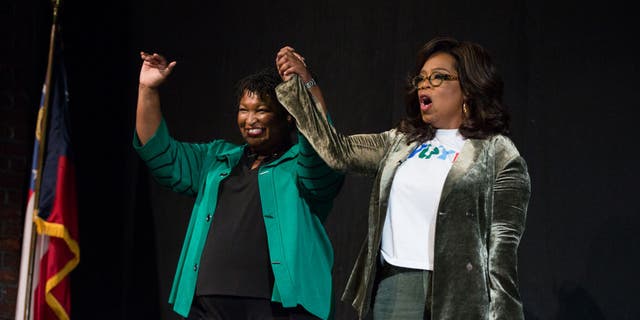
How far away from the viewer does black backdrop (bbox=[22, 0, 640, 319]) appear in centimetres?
277

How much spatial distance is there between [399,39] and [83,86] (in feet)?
5.42

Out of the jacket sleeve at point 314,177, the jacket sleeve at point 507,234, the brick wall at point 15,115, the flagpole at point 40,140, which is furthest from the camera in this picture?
the brick wall at point 15,115

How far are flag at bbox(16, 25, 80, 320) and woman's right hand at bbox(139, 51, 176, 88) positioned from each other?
3.61 feet

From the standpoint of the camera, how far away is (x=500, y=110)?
2.14 m

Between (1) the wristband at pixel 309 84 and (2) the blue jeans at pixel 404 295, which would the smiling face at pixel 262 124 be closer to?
(1) the wristband at pixel 309 84

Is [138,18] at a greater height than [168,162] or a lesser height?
greater

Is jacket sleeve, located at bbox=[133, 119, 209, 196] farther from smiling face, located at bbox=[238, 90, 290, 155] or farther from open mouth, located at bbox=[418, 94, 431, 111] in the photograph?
open mouth, located at bbox=[418, 94, 431, 111]

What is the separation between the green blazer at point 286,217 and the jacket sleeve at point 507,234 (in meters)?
0.59

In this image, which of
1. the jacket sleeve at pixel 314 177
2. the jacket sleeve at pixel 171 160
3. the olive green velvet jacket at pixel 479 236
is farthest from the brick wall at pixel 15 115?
the olive green velvet jacket at pixel 479 236

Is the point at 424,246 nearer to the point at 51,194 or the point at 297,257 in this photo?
the point at 297,257

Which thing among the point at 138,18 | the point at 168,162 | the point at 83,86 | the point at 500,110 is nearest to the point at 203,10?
the point at 138,18

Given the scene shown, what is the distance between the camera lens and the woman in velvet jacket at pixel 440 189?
6.51ft

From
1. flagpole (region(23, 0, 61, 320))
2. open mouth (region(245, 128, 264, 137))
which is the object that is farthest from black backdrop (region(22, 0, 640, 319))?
open mouth (region(245, 128, 264, 137))

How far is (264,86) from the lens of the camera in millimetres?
2701
